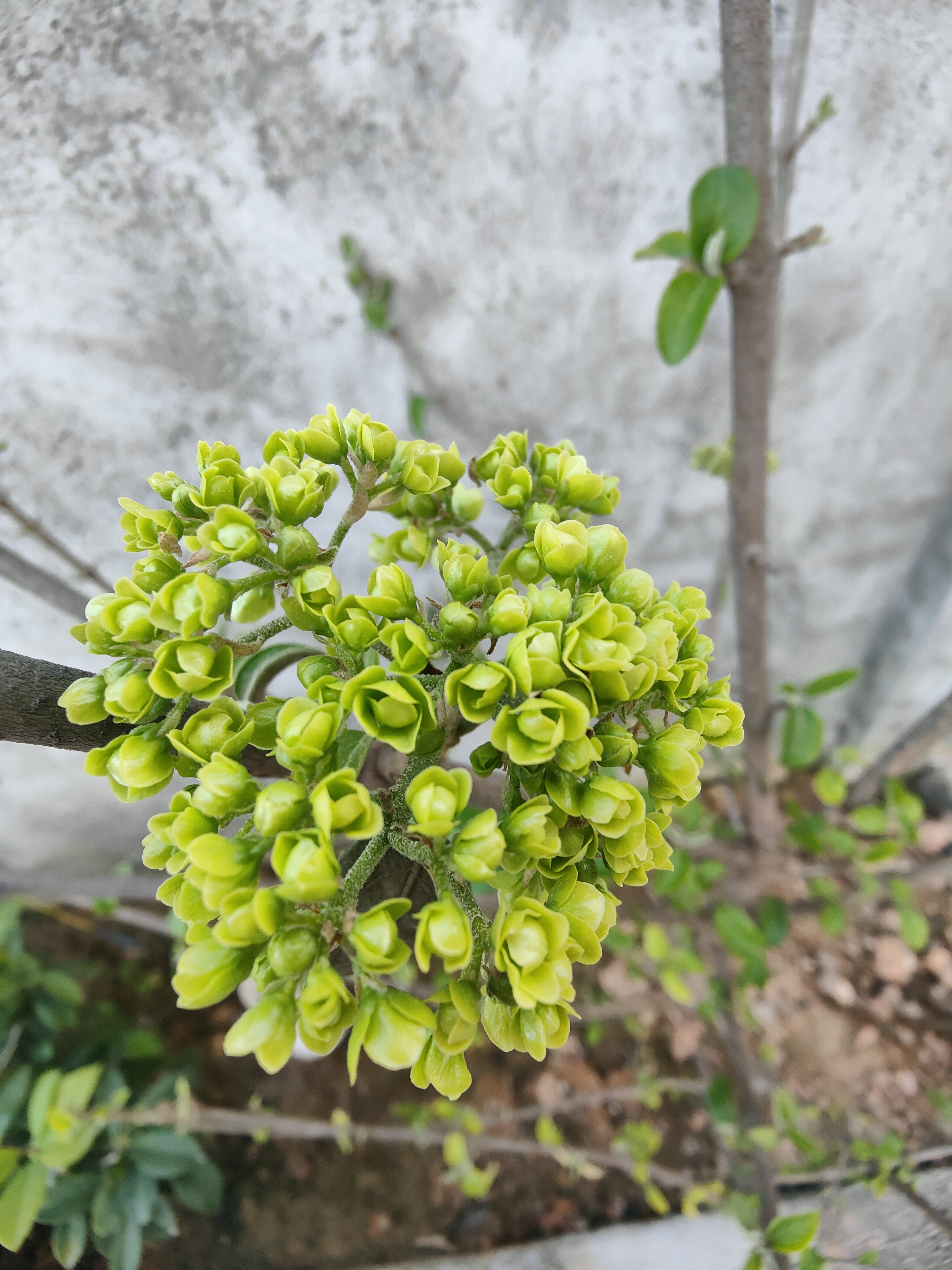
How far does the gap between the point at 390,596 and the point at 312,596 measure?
0.04 meters

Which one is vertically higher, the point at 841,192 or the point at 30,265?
the point at 841,192

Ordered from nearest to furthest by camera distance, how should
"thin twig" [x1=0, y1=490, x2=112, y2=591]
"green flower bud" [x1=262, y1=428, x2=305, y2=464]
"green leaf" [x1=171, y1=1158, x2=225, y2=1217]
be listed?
"green flower bud" [x1=262, y1=428, x2=305, y2=464] < "thin twig" [x1=0, y1=490, x2=112, y2=591] < "green leaf" [x1=171, y1=1158, x2=225, y2=1217]

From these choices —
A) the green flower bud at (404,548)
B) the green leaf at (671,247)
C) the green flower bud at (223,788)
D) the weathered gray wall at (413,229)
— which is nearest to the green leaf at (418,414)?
the weathered gray wall at (413,229)

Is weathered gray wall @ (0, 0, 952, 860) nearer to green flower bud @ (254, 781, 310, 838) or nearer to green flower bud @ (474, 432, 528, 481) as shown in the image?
green flower bud @ (474, 432, 528, 481)

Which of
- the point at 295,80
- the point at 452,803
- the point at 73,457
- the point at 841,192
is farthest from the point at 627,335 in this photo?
the point at 452,803

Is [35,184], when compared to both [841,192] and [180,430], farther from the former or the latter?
[841,192]

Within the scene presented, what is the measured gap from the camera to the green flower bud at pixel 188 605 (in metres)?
0.29

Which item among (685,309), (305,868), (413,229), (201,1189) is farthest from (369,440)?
(201,1189)

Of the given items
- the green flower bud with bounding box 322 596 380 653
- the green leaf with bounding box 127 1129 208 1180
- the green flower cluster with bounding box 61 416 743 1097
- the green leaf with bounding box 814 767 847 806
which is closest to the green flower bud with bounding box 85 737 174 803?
the green flower cluster with bounding box 61 416 743 1097

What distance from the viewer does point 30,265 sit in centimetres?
63

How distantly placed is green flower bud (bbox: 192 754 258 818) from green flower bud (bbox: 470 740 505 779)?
0.10 m

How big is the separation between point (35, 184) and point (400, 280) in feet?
1.29

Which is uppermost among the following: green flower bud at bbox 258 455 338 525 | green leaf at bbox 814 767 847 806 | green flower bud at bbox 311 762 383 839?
green leaf at bbox 814 767 847 806

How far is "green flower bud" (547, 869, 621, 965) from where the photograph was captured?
284mm
